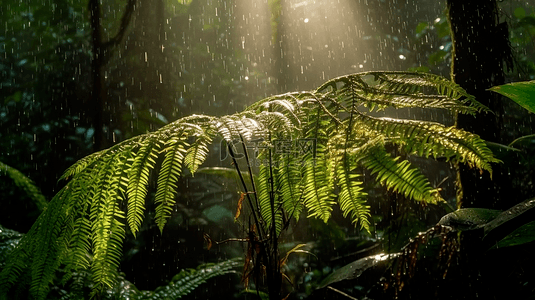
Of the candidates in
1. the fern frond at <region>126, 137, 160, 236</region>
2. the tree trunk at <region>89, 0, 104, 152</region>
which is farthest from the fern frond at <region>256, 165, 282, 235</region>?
the tree trunk at <region>89, 0, 104, 152</region>

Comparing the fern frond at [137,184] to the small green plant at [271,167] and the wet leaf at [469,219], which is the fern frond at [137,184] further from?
the wet leaf at [469,219]

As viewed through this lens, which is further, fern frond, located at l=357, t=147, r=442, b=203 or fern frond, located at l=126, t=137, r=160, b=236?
fern frond, located at l=126, t=137, r=160, b=236

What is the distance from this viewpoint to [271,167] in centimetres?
83

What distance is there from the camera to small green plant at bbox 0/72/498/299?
27.5 inches

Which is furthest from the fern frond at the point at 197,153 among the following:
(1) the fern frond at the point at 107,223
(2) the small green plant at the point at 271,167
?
(1) the fern frond at the point at 107,223

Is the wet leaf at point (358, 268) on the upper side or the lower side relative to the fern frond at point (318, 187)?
lower

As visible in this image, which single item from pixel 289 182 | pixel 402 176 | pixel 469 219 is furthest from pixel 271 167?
pixel 469 219

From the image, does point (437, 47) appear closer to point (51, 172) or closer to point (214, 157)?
point (214, 157)

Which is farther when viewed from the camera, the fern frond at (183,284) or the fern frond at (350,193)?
the fern frond at (183,284)

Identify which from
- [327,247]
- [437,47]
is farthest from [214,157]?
[437,47]

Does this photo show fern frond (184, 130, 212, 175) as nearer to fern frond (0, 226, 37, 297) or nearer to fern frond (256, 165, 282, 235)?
fern frond (256, 165, 282, 235)

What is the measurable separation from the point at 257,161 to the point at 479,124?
1.23 m

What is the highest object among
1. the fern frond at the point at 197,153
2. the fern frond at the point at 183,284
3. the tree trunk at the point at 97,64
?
the tree trunk at the point at 97,64

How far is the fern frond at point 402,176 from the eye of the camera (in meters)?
0.63
